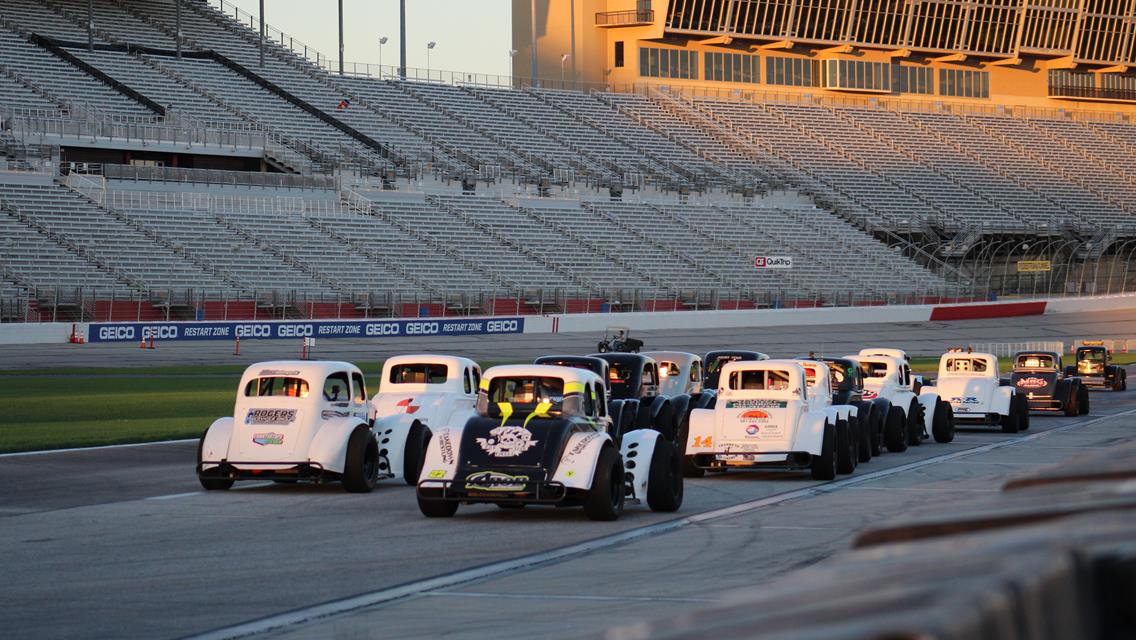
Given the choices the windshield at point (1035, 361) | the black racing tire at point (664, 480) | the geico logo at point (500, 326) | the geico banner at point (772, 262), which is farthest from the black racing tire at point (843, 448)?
the geico banner at point (772, 262)

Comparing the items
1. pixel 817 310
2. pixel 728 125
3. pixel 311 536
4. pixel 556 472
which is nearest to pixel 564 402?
pixel 556 472

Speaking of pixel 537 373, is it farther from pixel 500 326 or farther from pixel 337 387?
pixel 500 326

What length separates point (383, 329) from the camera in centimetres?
5556

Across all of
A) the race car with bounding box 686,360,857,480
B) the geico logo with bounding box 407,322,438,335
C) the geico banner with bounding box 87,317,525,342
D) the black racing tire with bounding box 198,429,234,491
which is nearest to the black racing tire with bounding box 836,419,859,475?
the race car with bounding box 686,360,857,480

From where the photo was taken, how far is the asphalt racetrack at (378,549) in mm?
10445

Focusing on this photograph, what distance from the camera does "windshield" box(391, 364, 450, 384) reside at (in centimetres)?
2258

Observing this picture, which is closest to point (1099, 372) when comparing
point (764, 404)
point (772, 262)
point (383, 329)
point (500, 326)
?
point (500, 326)

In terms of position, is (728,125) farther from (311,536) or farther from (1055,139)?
(311,536)

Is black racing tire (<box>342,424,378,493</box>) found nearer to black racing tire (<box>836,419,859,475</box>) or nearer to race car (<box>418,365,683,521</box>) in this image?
race car (<box>418,365,683,521</box>)

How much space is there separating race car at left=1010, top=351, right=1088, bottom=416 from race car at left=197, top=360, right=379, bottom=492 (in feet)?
71.1

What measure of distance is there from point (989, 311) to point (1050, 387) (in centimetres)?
4047

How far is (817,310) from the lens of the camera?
6831cm

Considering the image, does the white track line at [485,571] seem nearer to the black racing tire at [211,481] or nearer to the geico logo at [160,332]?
the black racing tire at [211,481]

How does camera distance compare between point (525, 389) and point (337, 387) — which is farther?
point (337, 387)
